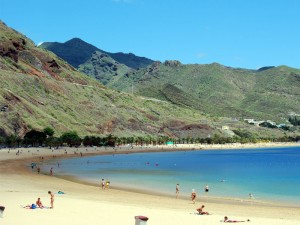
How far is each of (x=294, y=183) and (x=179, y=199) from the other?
25.1m

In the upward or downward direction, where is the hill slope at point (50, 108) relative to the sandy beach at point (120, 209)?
upward

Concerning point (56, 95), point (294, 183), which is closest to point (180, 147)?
point (56, 95)

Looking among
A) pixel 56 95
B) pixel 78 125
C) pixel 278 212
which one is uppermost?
pixel 56 95

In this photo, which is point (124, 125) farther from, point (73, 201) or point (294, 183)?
point (73, 201)

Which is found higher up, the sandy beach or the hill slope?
the hill slope

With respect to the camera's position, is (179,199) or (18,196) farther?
(179,199)

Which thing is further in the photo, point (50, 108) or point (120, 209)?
point (50, 108)

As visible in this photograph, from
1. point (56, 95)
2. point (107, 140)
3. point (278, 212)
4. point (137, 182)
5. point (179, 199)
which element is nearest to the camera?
point (278, 212)

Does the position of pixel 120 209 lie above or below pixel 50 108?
below

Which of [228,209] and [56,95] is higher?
[56,95]

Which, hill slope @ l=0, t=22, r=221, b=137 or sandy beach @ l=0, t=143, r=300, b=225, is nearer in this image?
sandy beach @ l=0, t=143, r=300, b=225

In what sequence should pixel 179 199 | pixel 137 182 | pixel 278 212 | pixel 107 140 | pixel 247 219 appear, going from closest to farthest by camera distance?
1. pixel 247 219
2. pixel 278 212
3. pixel 179 199
4. pixel 137 182
5. pixel 107 140

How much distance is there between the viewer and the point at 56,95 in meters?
181

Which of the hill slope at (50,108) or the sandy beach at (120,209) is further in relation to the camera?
the hill slope at (50,108)
